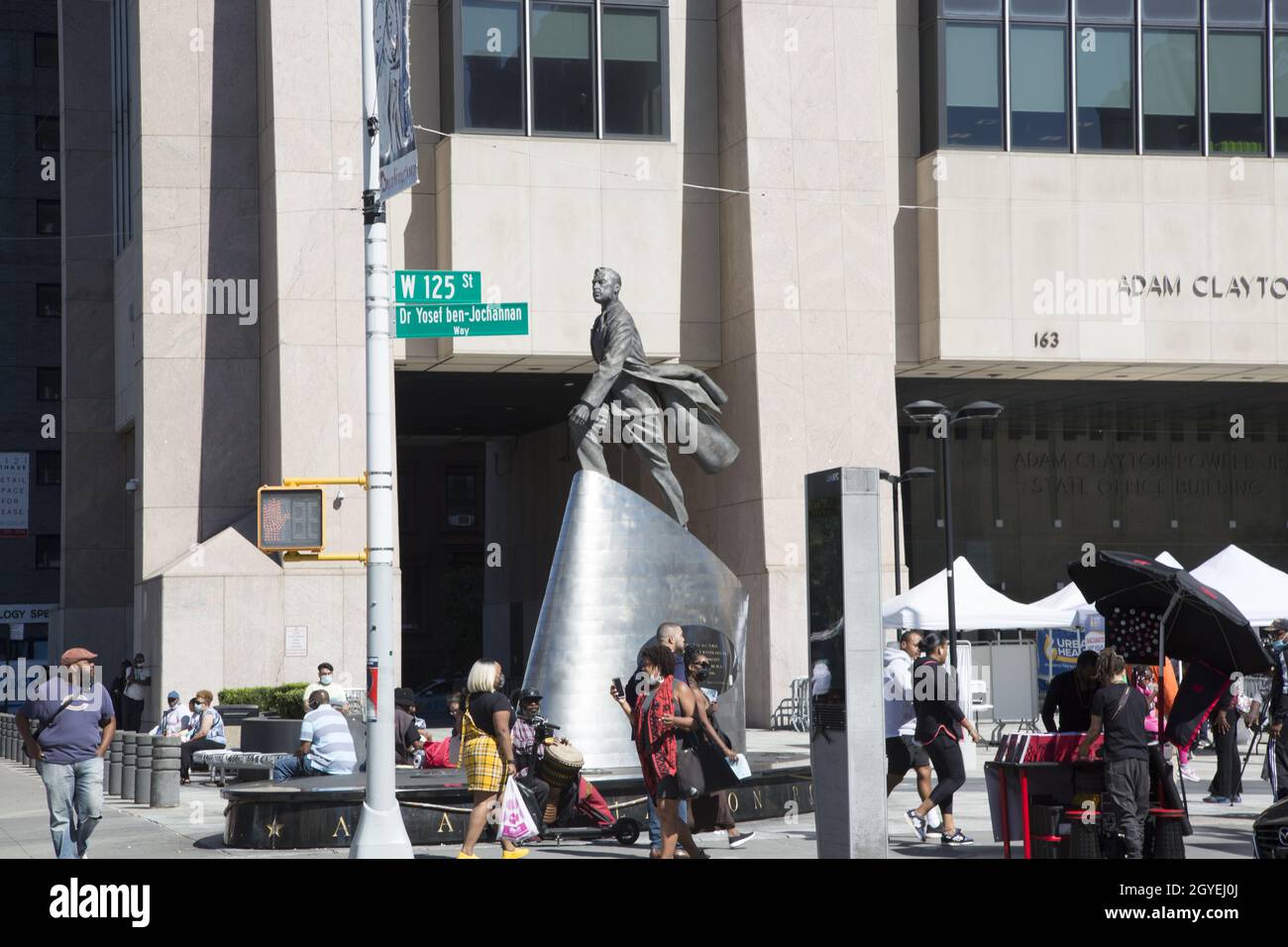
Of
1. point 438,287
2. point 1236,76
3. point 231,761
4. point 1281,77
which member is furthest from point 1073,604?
point 438,287

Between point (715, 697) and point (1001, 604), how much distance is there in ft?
38.5

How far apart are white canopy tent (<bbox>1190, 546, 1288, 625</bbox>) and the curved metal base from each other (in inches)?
416

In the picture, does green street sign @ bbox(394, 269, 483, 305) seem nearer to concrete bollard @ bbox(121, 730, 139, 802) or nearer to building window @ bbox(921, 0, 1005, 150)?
concrete bollard @ bbox(121, 730, 139, 802)

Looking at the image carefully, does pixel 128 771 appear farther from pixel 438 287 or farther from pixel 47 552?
pixel 47 552

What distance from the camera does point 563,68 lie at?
32188 mm

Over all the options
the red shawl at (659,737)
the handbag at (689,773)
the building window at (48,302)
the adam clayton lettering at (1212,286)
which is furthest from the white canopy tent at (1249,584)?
the building window at (48,302)

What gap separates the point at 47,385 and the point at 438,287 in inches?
2126

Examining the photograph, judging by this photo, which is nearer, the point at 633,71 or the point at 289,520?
the point at 289,520

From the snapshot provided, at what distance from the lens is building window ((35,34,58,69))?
68.6 meters

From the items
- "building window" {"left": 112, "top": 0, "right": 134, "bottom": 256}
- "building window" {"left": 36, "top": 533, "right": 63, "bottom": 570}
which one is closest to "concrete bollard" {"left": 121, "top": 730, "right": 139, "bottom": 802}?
"building window" {"left": 112, "top": 0, "right": 134, "bottom": 256}

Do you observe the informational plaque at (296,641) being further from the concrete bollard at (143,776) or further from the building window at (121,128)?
the building window at (121,128)

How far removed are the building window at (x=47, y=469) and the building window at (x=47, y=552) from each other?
7.25 feet

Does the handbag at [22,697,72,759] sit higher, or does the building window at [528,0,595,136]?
the building window at [528,0,595,136]

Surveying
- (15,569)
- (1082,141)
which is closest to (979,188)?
(1082,141)
